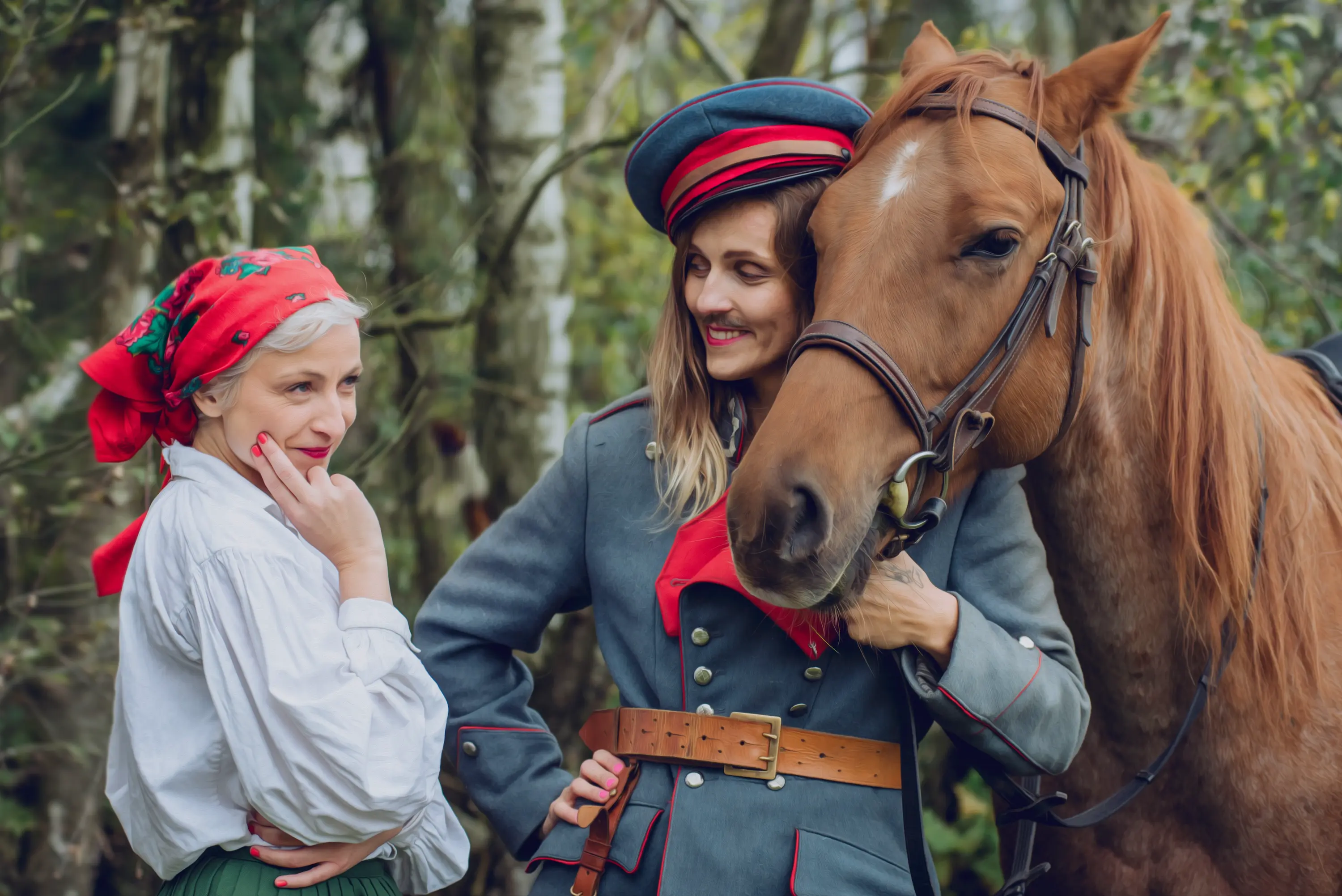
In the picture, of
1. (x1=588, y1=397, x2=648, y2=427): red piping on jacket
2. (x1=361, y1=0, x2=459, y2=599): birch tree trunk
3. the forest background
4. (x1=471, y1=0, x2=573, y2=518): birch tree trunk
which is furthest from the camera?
(x1=361, y1=0, x2=459, y2=599): birch tree trunk

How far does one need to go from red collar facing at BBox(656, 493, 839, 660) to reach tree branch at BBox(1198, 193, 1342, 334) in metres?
2.98

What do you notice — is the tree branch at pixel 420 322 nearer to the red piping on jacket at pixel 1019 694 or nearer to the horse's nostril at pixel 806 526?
the horse's nostril at pixel 806 526

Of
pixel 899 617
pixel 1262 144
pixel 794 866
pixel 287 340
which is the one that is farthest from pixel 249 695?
pixel 1262 144

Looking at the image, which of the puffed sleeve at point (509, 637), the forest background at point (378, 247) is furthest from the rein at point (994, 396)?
the forest background at point (378, 247)

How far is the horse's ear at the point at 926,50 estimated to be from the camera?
2.21m

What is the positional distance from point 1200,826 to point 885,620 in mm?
925

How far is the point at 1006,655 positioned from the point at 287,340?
4.08ft

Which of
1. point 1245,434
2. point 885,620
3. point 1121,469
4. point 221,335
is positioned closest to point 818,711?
point 885,620

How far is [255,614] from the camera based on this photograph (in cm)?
153

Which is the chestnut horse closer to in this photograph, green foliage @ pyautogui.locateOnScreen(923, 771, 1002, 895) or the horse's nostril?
the horse's nostril

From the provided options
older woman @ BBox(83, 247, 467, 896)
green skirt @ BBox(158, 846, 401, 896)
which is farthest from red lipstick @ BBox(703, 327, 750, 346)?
green skirt @ BBox(158, 846, 401, 896)

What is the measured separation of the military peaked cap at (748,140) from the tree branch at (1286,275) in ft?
8.70

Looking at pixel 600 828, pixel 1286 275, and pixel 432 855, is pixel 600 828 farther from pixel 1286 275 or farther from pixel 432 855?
pixel 1286 275

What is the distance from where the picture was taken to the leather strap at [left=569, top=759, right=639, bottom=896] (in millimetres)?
1847
